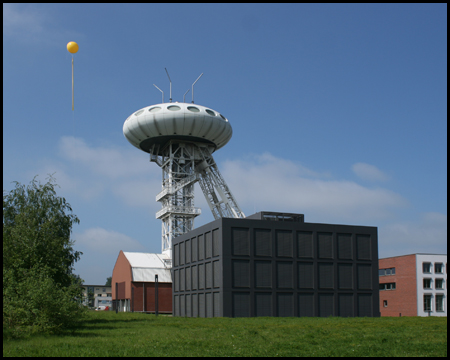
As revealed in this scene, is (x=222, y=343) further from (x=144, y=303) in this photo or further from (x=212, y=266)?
(x=144, y=303)

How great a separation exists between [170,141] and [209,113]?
7.06m

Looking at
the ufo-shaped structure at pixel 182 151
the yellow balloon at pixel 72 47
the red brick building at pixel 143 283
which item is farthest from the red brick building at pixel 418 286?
the yellow balloon at pixel 72 47

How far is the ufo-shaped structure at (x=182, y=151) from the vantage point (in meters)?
72.4

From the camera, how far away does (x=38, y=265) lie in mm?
26203

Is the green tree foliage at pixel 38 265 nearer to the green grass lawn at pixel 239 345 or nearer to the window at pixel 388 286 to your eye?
the green grass lawn at pixel 239 345

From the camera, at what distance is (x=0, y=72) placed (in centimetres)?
1372

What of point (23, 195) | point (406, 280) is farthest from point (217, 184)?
point (23, 195)

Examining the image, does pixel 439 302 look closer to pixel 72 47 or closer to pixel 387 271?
pixel 387 271

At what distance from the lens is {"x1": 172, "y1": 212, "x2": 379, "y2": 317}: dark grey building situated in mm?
46062

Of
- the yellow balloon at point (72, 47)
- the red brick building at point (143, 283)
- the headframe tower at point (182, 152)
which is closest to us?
the yellow balloon at point (72, 47)

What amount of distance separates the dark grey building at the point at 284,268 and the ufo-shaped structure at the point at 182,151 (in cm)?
2455

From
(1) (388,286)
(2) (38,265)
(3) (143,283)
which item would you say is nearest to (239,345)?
(2) (38,265)

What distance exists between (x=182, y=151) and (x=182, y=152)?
16 centimetres

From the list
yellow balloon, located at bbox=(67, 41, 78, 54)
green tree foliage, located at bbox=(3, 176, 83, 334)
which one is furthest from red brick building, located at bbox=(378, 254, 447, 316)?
yellow balloon, located at bbox=(67, 41, 78, 54)
